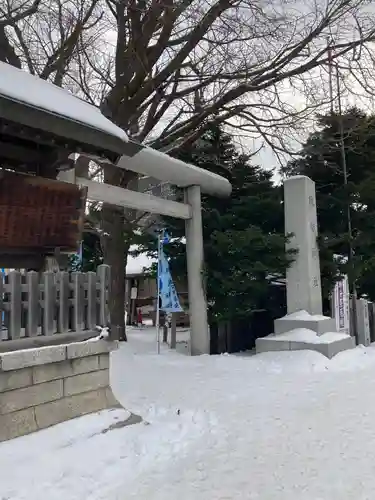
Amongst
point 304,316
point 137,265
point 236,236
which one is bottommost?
point 304,316

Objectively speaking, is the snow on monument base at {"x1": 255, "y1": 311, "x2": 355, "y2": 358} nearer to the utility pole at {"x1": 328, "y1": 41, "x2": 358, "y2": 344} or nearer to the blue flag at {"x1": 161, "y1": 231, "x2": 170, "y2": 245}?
the utility pole at {"x1": 328, "y1": 41, "x2": 358, "y2": 344}

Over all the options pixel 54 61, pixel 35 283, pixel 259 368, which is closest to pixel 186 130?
pixel 54 61

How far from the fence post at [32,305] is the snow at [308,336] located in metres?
6.23

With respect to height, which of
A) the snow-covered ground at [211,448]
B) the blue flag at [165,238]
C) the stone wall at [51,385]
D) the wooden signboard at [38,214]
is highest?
the blue flag at [165,238]

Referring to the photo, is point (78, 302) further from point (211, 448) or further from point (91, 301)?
point (211, 448)

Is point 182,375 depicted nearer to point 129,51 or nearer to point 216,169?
point 216,169

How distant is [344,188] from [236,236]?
380 centimetres

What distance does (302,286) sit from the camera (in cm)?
1070

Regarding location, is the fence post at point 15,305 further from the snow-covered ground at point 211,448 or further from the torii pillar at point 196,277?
the torii pillar at point 196,277

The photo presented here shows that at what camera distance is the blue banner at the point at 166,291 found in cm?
1112

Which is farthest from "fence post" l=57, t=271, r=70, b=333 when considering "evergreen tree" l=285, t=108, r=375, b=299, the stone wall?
"evergreen tree" l=285, t=108, r=375, b=299

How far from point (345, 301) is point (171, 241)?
14.7 feet

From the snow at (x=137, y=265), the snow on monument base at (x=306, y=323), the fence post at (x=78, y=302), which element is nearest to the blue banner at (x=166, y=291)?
the snow on monument base at (x=306, y=323)

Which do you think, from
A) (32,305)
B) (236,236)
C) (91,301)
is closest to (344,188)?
(236,236)
